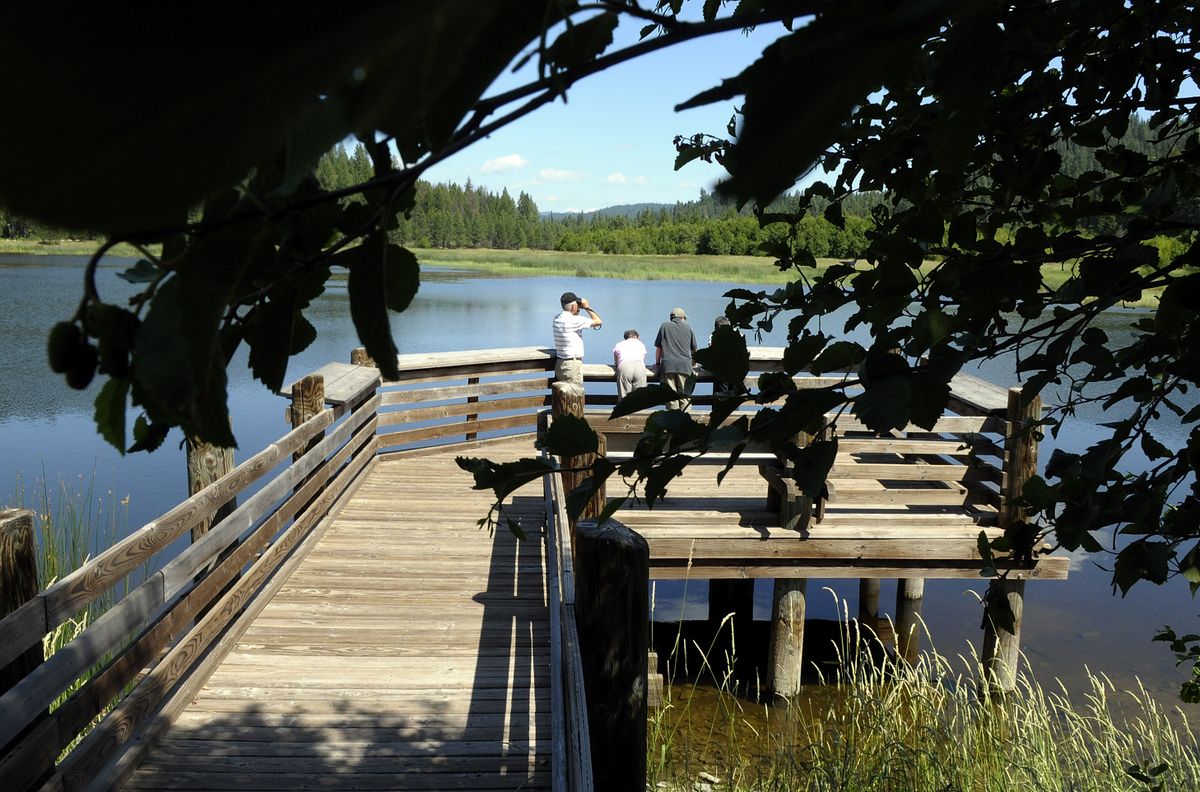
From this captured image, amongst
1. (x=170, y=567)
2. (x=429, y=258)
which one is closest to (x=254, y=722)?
(x=170, y=567)

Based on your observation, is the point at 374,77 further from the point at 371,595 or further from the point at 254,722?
the point at 371,595

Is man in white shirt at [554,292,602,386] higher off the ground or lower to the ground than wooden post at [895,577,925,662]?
higher

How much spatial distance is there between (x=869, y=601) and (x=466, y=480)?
5.76 meters

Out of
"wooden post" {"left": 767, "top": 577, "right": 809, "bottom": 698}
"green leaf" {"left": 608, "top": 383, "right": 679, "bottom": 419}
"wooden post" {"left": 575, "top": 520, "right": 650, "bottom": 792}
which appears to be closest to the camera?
"green leaf" {"left": 608, "top": 383, "right": 679, "bottom": 419}

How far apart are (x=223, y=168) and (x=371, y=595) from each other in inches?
234

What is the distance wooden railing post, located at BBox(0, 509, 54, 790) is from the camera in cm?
306

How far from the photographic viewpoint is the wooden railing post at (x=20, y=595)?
3059mm

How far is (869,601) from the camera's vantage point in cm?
1212

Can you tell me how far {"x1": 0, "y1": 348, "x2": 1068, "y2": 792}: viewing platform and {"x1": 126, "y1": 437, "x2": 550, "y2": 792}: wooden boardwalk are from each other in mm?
14

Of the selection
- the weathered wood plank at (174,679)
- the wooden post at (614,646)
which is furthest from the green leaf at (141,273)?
the weathered wood plank at (174,679)

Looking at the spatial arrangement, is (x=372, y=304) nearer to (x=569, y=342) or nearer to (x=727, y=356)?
(x=727, y=356)

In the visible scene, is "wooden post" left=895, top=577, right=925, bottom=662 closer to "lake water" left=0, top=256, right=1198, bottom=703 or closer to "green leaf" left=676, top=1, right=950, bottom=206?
"lake water" left=0, top=256, right=1198, bottom=703

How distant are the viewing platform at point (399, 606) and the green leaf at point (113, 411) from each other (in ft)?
3.18

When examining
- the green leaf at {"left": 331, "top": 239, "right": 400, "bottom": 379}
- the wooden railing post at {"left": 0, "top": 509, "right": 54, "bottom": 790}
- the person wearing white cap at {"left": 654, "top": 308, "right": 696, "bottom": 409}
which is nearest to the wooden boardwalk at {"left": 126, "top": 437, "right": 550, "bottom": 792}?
the wooden railing post at {"left": 0, "top": 509, "right": 54, "bottom": 790}
